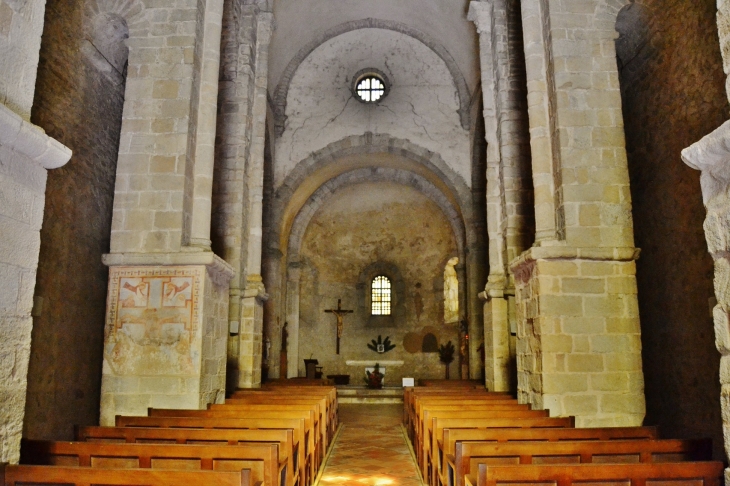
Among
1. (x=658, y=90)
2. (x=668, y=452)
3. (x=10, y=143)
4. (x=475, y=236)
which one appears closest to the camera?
(x=10, y=143)

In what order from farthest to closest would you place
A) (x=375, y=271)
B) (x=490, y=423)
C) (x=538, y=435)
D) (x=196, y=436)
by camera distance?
1. (x=375, y=271)
2. (x=490, y=423)
3. (x=538, y=435)
4. (x=196, y=436)

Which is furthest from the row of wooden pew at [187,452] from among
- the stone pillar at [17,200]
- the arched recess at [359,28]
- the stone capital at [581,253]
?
the arched recess at [359,28]

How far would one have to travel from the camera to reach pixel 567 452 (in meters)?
4.27

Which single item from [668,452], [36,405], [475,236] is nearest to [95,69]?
[36,405]

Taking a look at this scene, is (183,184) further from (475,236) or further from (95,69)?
(475,236)

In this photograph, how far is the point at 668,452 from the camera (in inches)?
181

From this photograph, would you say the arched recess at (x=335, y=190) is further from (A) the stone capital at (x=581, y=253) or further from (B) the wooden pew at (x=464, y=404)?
(A) the stone capital at (x=581, y=253)

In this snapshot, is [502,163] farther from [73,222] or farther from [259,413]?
[73,222]

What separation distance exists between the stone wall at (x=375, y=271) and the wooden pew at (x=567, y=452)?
1450 centimetres

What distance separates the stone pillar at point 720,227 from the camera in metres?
2.95

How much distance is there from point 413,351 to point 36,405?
43.9 ft

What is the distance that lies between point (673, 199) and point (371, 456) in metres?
5.18

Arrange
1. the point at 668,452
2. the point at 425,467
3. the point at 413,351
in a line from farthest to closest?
the point at 413,351 < the point at 425,467 < the point at 668,452

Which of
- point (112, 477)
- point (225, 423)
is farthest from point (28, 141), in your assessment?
point (225, 423)
